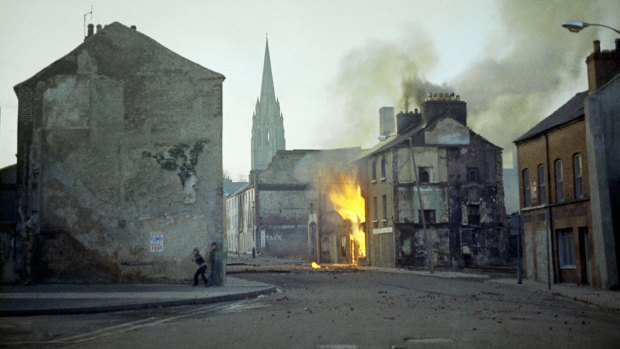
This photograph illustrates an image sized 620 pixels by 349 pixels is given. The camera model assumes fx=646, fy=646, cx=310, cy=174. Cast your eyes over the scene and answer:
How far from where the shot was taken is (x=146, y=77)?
25.8 meters

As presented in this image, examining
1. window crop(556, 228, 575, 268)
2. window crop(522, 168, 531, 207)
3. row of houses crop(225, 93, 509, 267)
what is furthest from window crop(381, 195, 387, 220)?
window crop(556, 228, 575, 268)

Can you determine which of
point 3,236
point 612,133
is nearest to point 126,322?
point 3,236

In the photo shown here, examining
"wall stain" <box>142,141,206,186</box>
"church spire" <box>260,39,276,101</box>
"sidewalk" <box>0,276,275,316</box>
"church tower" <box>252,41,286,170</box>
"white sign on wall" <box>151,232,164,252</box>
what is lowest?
"sidewalk" <box>0,276,275,316</box>

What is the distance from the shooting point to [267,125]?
445 ft

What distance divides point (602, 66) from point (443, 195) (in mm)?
25214

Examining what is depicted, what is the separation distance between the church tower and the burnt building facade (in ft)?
356

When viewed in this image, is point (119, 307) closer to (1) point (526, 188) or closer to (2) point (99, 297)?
(2) point (99, 297)

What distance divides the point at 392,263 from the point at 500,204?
9952 mm

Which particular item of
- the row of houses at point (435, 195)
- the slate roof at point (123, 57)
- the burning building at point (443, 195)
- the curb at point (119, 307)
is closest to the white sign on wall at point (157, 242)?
the curb at point (119, 307)

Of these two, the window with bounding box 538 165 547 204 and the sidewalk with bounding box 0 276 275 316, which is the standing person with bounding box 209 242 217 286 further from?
the window with bounding box 538 165 547 204

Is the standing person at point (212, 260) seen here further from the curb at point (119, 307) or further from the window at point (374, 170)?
the window at point (374, 170)

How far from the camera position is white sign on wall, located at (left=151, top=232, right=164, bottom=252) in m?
24.8

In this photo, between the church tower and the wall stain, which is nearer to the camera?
the wall stain

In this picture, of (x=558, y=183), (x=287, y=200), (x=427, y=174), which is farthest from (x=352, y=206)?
(x=558, y=183)
